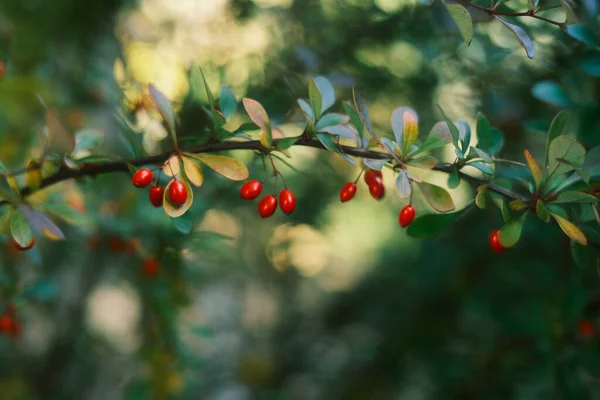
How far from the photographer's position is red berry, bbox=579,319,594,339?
45.1 inches

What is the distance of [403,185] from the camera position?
0.62 meters

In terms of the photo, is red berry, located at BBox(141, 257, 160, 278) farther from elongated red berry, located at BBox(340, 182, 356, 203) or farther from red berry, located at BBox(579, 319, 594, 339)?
red berry, located at BBox(579, 319, 594, 339)

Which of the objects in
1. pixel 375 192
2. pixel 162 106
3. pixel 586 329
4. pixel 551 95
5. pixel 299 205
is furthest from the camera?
pixel 299 205

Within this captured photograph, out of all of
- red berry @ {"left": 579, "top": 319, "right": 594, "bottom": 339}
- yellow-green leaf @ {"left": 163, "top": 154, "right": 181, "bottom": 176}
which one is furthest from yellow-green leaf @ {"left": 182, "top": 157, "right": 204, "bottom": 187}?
red berry @ {"left": 579, "top": 319, "right": 594, "bottom": 339}

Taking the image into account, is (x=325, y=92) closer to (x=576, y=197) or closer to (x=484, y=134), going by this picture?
(x=484, y=134)

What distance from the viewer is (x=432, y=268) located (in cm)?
180

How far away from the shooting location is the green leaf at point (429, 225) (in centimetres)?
69

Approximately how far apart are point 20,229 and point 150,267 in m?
0.54

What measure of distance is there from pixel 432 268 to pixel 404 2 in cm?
83

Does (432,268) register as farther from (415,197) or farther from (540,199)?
(540,199)

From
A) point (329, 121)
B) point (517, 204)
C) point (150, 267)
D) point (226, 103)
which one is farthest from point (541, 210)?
point (150, 267)

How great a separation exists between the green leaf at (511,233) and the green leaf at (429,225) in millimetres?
68

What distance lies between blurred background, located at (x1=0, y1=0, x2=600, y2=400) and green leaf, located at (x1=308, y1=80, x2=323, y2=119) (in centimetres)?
18

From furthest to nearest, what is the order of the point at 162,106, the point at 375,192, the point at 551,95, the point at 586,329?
the point at 586,329
the point at 551,95
the point at 375,192
the point at 162,106
